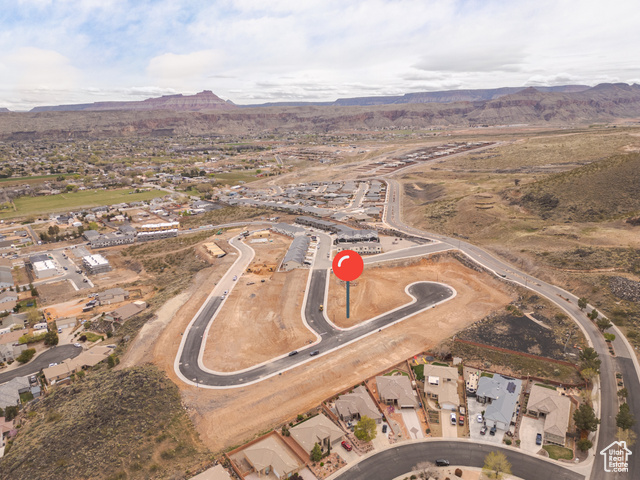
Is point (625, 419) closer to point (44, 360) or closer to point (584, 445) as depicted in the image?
point (584, 445)

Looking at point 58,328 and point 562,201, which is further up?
point 562,201

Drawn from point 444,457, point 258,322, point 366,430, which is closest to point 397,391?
point 366,430

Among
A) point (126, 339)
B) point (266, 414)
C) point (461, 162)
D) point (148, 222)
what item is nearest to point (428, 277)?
point (266, 414)

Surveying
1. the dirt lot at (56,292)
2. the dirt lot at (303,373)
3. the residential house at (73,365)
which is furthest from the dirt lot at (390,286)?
the dirt lot at (56,292)

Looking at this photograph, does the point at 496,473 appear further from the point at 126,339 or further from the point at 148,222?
the point at 148,222

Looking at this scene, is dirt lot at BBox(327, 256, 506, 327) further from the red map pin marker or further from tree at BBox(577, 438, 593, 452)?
tree at BBox(577, 438, 593, 452)

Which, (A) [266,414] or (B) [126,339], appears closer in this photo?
(A) [266,414]
